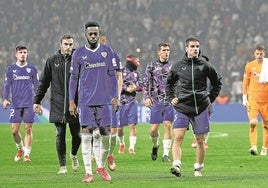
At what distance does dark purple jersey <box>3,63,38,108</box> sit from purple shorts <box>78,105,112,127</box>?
6.29 metres

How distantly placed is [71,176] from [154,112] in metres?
5.43

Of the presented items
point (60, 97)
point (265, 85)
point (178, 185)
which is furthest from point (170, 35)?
point (178, 185)

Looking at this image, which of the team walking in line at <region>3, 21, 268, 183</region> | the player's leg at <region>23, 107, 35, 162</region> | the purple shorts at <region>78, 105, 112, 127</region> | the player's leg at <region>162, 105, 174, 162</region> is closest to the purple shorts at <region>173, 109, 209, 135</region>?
the team walking in line at <region>3, 21, 268, 183</region>

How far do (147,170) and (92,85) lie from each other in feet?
9.77

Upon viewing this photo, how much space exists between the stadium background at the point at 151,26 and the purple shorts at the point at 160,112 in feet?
72.1

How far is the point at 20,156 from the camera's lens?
64.8 feet

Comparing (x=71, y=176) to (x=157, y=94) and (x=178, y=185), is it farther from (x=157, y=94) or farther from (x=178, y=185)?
(x=157, y=94)

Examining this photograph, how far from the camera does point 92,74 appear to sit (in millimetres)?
13641

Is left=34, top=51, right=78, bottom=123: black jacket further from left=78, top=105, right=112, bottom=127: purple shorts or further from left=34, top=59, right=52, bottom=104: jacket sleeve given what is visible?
left=78, top=105, right=112, bottom=127: purple shorts

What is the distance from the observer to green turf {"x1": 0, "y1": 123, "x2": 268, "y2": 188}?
1312cm

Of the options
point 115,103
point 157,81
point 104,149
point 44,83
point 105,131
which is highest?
point 157,81

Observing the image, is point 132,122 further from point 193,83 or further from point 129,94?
point 193,83

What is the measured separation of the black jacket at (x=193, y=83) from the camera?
562 inches

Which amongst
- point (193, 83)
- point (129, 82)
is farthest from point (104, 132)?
point (129, 82)
